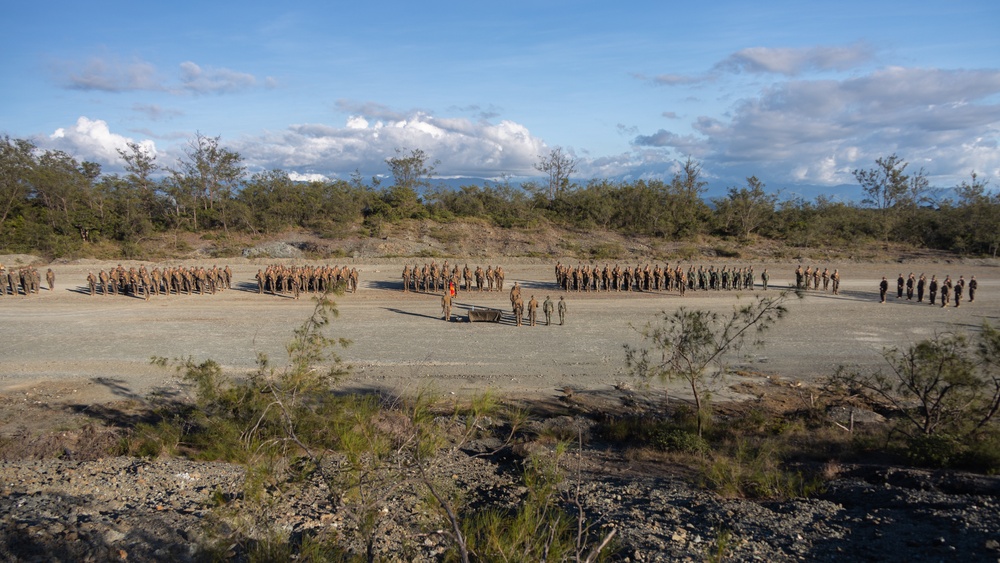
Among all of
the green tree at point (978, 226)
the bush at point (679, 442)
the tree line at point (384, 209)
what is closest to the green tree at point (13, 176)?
the tree line at point (384, 209)

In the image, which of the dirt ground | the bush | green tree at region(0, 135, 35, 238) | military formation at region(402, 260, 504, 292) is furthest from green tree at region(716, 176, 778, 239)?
green tree at region(0, 135, 35, 238)

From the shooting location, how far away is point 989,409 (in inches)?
412

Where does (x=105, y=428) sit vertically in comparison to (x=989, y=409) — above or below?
below

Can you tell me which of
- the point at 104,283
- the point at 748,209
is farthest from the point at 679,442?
the point at 748,209

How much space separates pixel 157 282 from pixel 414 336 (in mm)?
15165

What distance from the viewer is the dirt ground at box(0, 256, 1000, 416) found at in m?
15.8

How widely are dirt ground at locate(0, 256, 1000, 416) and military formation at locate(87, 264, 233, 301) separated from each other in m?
0.90

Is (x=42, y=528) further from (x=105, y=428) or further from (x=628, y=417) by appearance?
(x=628, y=417)

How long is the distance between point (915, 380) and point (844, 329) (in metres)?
10.7

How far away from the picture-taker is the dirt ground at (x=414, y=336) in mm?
15812

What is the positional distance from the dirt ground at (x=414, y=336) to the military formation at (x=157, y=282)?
2.96ft

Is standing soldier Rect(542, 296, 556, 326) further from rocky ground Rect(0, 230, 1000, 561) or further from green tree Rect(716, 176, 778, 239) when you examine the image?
green tree Rect(716, 176, 778, 239)

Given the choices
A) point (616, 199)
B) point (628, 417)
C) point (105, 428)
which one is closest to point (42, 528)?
point (105, 428)

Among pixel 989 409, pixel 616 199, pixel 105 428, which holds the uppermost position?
pixel 616 199
